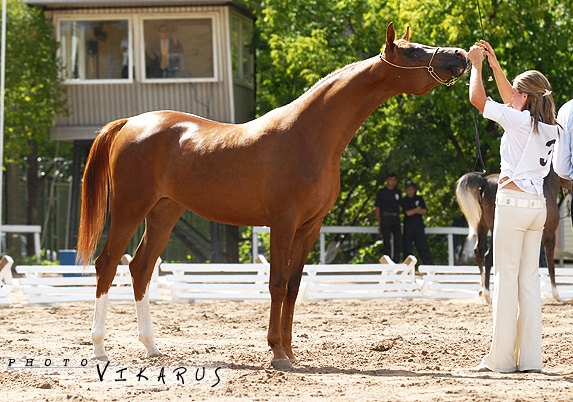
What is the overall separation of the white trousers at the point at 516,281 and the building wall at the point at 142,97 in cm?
1389

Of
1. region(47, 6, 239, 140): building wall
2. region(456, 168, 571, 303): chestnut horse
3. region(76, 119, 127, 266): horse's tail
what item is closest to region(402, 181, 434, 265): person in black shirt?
region(456, 168, 571, 303): chestnut horse

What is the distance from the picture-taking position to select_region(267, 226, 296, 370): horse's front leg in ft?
19.0

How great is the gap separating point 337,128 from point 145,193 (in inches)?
64.4

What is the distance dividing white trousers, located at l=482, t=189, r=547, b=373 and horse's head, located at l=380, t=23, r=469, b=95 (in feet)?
3.00

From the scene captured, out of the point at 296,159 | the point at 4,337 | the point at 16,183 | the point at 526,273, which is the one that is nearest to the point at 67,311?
the point at 4,337

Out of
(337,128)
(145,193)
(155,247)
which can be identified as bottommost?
(155,247)

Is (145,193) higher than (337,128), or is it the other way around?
(337,128)

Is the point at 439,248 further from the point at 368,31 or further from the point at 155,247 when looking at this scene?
the point at 155,247

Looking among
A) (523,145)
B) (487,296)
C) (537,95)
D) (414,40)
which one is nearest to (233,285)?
(487,296)

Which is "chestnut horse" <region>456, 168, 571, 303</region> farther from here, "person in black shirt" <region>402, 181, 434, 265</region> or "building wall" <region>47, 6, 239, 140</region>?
"building wall" <region>47, 6, 239, 140</region>

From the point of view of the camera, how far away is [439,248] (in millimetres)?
19016

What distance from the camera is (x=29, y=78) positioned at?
18.5 m

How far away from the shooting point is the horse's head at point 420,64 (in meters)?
5.73

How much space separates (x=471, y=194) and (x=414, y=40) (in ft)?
17.4
